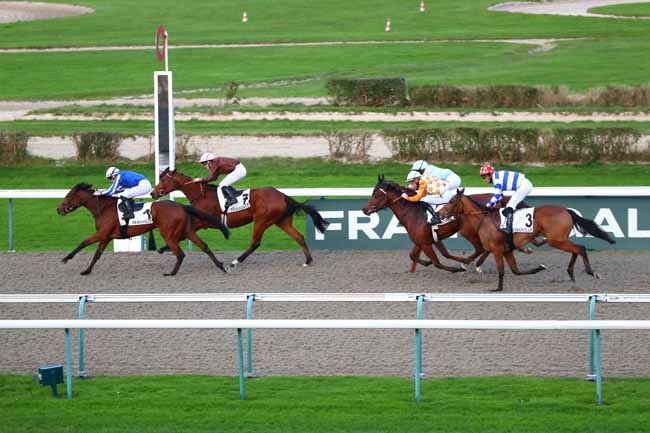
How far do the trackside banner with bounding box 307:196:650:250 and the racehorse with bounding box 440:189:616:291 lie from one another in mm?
1564

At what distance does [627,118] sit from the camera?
75.8 ft

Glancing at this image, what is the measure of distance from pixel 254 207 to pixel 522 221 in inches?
111

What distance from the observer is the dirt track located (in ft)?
28.1

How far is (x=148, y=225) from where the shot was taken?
39.8 ft

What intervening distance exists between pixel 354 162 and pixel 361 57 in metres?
17.9

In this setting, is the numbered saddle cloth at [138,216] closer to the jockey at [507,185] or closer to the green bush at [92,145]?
the jockey at [507,185]

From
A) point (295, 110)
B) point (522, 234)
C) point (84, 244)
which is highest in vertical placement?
point (295, 110)

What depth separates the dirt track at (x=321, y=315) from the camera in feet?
28.1

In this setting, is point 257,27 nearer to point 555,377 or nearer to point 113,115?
point 113,115

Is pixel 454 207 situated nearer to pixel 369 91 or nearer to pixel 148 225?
pixel 148 225

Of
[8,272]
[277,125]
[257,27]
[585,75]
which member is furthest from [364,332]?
[257,27]

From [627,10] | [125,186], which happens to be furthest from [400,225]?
[627,10]

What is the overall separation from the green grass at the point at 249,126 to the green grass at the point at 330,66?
5746mm

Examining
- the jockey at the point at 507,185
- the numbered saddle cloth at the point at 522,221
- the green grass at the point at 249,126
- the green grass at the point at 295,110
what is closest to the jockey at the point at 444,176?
the jockey at the point at 507,185
